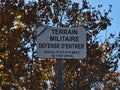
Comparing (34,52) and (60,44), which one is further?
(34,52)

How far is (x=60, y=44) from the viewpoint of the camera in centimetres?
640

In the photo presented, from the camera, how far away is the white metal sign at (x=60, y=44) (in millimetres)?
6363

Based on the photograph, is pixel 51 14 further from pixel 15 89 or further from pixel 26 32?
pixel 15 89

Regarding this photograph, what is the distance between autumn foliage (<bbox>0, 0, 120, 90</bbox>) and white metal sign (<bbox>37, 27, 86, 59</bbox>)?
349 inches

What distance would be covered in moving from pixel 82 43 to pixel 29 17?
10970 millimetres

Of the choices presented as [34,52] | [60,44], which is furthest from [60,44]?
[34,52]

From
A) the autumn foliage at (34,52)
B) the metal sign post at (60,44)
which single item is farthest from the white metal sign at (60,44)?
the autumn foliage at (34,52)

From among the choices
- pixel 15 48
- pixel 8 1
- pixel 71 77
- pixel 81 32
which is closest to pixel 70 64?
pixel 71 77

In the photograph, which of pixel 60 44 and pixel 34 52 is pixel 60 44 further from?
pixel 34 52

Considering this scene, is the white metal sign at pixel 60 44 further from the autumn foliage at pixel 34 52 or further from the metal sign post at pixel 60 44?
the autumn foliage at pixel 34 52

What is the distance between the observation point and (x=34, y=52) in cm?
1700

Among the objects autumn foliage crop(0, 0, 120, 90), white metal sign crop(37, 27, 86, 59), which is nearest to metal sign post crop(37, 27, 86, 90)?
white metal sign crop(37, 27, 86, 59)

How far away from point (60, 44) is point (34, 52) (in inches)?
419

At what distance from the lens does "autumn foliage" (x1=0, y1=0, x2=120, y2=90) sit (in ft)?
53.3
